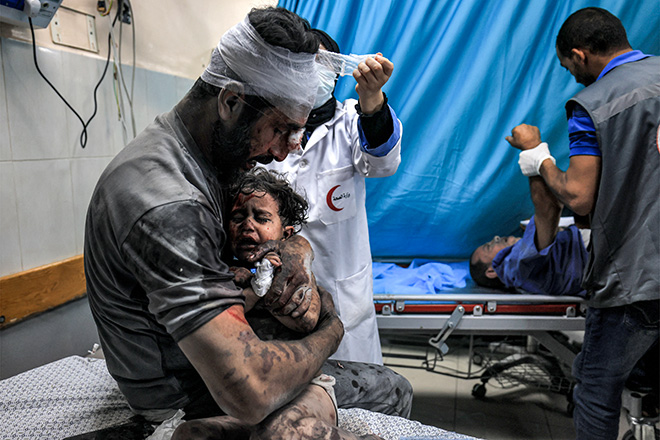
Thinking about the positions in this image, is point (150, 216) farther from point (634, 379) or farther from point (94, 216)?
point (634, 379)

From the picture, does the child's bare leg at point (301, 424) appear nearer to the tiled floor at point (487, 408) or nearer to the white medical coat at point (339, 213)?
the white medical coat at point (339, 213)

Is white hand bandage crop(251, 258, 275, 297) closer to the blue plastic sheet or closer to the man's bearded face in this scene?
the man's bearded face

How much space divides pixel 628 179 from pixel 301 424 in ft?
5.53

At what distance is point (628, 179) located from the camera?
6.43ft

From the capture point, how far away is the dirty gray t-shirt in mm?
909

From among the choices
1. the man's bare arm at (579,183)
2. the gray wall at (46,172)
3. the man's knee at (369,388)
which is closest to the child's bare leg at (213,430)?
the man's knee at (369,388)

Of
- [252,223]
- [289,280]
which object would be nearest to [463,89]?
[252,223]

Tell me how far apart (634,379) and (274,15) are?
226 cm

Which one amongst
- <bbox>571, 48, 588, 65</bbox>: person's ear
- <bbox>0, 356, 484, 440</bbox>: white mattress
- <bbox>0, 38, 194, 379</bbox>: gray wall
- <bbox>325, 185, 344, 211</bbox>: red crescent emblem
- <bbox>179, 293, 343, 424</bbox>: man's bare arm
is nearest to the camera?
<bbox>179, 293, 343, 424</bbox>: man's bare arm

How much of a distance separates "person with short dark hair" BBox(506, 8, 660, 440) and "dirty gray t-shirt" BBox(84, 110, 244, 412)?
1.60m

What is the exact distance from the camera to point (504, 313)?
262 cm

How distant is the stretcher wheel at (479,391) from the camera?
311cm

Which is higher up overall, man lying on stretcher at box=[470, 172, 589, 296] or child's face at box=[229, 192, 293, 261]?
child's face at box=[229, 192, 293, 261]

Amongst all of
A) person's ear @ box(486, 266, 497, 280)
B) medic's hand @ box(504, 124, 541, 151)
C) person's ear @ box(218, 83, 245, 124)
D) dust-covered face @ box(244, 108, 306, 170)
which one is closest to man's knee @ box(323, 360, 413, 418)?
dust-covered face @ box(244, 108, 306, 170)
